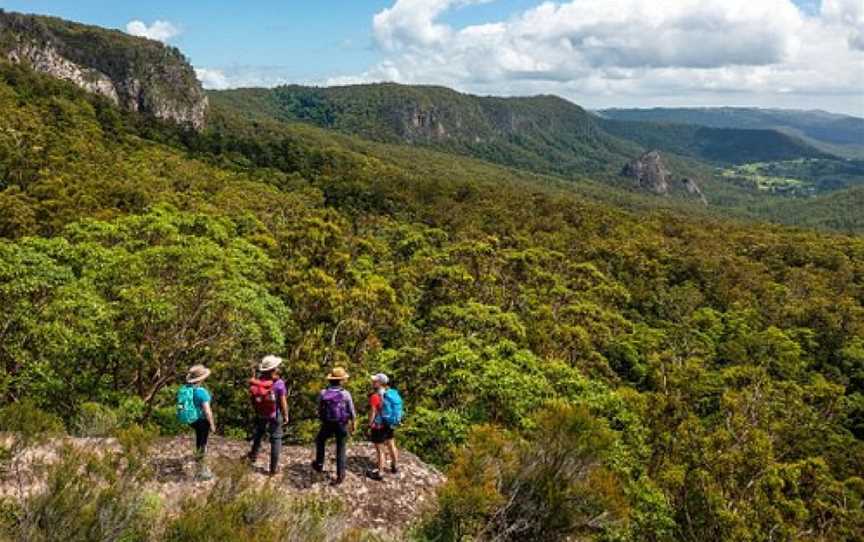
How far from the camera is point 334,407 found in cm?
1253

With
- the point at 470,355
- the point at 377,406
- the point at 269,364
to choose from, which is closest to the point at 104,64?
the point at 470,355

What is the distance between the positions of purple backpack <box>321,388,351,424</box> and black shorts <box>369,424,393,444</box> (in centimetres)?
76

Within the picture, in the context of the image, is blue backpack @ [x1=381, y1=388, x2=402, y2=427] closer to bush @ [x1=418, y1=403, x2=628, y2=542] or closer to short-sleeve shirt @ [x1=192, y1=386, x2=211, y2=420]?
bush @ [x1=418, y1=403, x2=628, y2=542]

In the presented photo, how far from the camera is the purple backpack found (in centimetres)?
1252

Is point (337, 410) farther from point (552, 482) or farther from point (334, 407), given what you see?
point (552, 482)

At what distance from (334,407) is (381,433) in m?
1.23

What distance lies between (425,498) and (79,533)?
6.73 m

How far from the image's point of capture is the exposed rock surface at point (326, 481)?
39.5 feet

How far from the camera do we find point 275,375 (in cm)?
1252

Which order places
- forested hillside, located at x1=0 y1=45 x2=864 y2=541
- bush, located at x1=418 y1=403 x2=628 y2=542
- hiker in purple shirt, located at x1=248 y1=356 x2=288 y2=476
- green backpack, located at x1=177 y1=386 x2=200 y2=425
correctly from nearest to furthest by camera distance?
green backpack, located at x1=177 y1=386 x2=200 y2=425, bush, located at x1=418 y1=403 x2=628 y2=542, hiker in purple shirt, located at x1=248 y1=356 x2=288 y2=476, forested hillside, located at x1=0 y1=45 x2=864 y2=541

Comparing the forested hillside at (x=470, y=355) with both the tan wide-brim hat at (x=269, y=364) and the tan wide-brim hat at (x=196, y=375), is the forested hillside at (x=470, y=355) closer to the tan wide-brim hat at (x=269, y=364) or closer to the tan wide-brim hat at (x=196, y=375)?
the tan wide-brim hat at (x=196, y=375)

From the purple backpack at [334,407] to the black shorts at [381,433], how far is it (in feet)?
2.50

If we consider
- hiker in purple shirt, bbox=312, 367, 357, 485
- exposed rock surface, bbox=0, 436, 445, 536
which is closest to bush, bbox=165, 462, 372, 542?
exposed rock surface, bbox=0, 436, 445, 536

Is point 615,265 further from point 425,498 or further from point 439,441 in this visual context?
point 425,498
